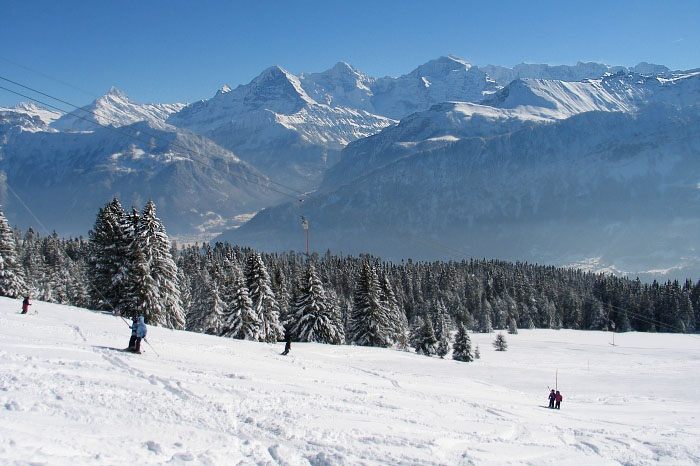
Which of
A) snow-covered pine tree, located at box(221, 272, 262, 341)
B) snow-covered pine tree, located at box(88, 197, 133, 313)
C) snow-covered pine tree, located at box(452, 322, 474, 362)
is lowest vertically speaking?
snow-covered pine tree, located at box(452, 322, 474, 362)

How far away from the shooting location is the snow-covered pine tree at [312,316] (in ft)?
167

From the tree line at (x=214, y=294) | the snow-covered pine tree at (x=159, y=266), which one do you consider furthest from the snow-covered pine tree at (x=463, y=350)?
the snow-covered pine tree at (x=159, y=266)

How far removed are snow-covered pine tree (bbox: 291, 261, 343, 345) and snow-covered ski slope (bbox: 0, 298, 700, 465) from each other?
1579cm

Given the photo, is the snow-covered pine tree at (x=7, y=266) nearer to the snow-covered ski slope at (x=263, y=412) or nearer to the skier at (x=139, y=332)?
the snow-covered ski slope at (x=263, y=412)

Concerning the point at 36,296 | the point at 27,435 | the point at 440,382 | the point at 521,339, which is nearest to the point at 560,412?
the point at 440,382

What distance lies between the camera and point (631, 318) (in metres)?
124

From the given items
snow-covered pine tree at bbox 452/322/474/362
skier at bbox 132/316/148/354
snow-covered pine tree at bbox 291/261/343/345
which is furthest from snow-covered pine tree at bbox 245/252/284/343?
skier at bbox 132/316/148/354

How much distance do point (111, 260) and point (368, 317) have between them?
2741 cm

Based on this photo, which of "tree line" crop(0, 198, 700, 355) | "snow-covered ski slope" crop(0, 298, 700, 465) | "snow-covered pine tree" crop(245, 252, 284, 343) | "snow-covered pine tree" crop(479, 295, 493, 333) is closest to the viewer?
"snow-covered ski slope" crop(0, 298, 700, 465)

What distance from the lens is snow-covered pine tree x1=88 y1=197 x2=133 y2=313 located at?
42.0 metres

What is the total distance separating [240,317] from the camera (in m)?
46.9

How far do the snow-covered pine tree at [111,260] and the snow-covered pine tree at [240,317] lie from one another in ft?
32.2

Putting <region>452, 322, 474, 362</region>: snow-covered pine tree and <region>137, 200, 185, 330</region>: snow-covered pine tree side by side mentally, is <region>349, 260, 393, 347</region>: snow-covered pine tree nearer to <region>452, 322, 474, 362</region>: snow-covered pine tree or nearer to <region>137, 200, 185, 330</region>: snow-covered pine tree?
<region>452, 322, 474, 362</region>: snow-covered pine tree

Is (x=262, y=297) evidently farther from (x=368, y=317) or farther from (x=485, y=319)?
(x=485, y=319)
